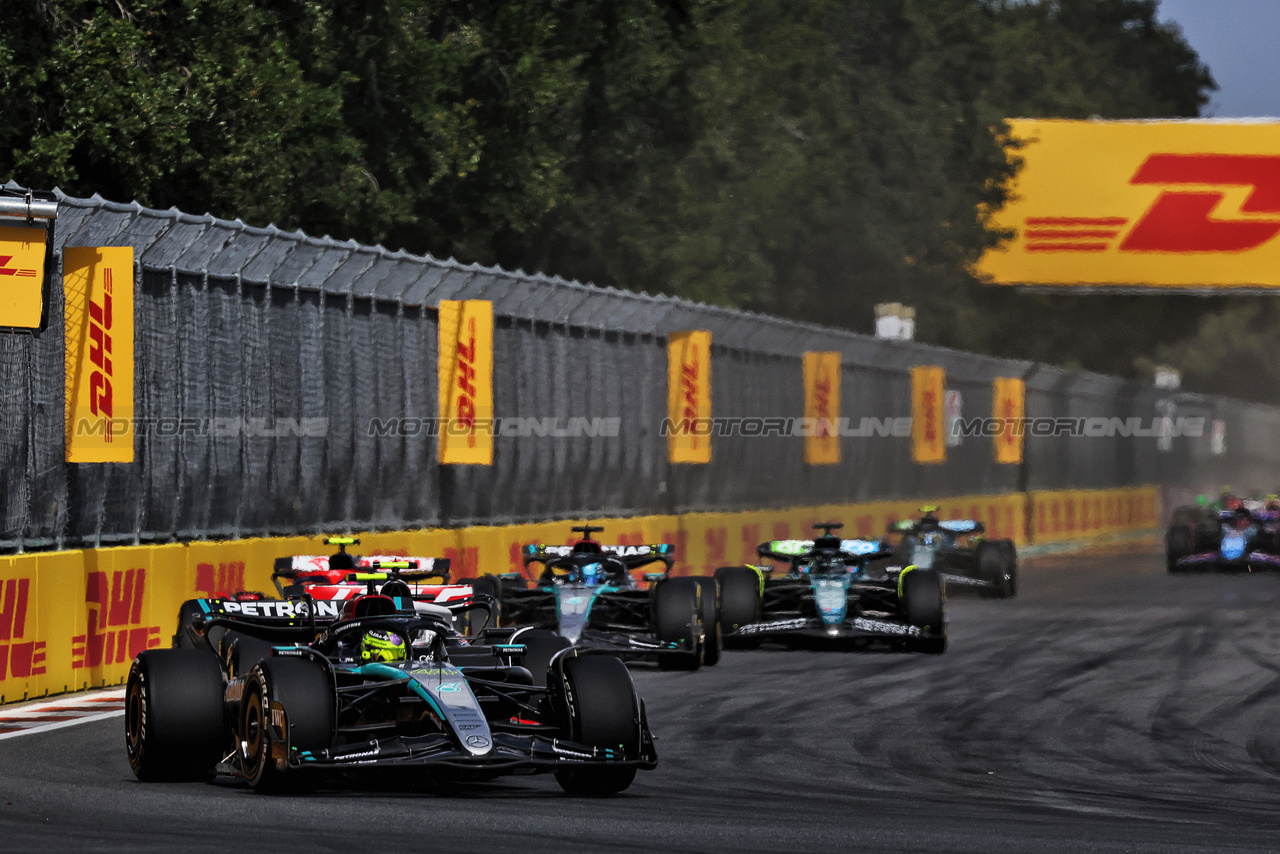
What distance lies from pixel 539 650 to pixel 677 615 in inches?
231

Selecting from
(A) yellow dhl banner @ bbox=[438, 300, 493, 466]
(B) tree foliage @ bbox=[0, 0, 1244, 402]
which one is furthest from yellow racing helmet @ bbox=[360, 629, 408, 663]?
(B) tree foliage @ bbox=[0, 0, 1244, 402]

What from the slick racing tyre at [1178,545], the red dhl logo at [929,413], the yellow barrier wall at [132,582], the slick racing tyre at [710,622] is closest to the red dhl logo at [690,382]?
the yellow barrier wall at [132,582]

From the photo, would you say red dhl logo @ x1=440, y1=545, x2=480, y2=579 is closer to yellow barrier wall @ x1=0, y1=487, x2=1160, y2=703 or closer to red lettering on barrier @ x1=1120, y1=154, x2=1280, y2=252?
yellow barrier wall @ x1=0, y1=487, x2=1160, y2=703

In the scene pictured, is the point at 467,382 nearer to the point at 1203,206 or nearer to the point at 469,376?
the point at 469,376

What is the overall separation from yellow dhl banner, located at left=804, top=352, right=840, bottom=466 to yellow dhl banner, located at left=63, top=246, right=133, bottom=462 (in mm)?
17994

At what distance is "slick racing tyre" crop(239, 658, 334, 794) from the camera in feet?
31.8

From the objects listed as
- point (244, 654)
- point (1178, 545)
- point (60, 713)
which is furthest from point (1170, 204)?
point (244, 654)

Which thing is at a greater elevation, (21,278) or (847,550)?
(21,278)

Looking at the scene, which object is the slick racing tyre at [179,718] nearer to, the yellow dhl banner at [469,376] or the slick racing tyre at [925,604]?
the slick racing tyre at [925,604]

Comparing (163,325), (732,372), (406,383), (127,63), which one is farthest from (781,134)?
(163,325)

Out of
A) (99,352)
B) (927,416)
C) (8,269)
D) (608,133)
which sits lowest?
(99,352)

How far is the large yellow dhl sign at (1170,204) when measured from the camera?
5291 centimetres

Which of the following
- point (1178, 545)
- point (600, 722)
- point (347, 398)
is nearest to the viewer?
point (600, 722)

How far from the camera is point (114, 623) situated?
15.5 meters
